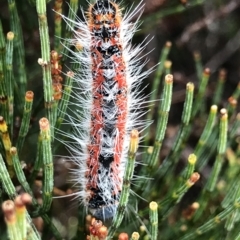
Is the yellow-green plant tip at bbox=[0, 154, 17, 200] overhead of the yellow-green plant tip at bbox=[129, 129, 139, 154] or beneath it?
beneath

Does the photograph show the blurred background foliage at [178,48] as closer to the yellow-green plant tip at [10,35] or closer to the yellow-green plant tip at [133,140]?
the yellow-green plant tip at [10,35]

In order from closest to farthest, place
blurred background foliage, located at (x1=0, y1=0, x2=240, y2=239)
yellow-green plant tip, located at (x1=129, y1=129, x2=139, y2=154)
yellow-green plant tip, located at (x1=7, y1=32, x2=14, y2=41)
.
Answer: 1. yellow-green plant tip, located at (x1=129, y1=129, x2=139, y2=154)
2. yellow-green plant tip, located at (x1=7, y1=32, x2=14, y2=41)
3. blurred background foliage, located at (x1=0, y1=0, x2=240, y2=239)

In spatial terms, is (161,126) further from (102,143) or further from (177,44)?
(177,44)

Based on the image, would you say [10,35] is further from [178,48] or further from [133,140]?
[178,48]

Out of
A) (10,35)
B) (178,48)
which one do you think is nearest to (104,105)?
(10,35)

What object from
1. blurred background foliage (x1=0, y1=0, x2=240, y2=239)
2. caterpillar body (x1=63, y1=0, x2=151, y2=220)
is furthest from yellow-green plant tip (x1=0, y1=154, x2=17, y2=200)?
blurred background foliage (x1=0, y1=0, x2=240, y2=239)

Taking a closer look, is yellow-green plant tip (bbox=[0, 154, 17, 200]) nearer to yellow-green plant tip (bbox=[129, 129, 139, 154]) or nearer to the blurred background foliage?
yellow-green plant tip (bbox=[129, 129, 139, 154])

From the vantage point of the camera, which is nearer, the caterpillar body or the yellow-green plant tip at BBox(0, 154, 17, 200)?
the yellow-green plant tip at BBox(0, 154, 17, 200)

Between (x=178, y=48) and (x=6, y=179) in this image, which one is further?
(x=178, y=48)

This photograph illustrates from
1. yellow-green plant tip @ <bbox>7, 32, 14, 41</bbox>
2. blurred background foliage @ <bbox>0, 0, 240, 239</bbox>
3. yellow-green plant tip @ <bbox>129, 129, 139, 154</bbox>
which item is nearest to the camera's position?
yellow-green plant tip @ <bbox>129, 129, 139, 154</bbox>
